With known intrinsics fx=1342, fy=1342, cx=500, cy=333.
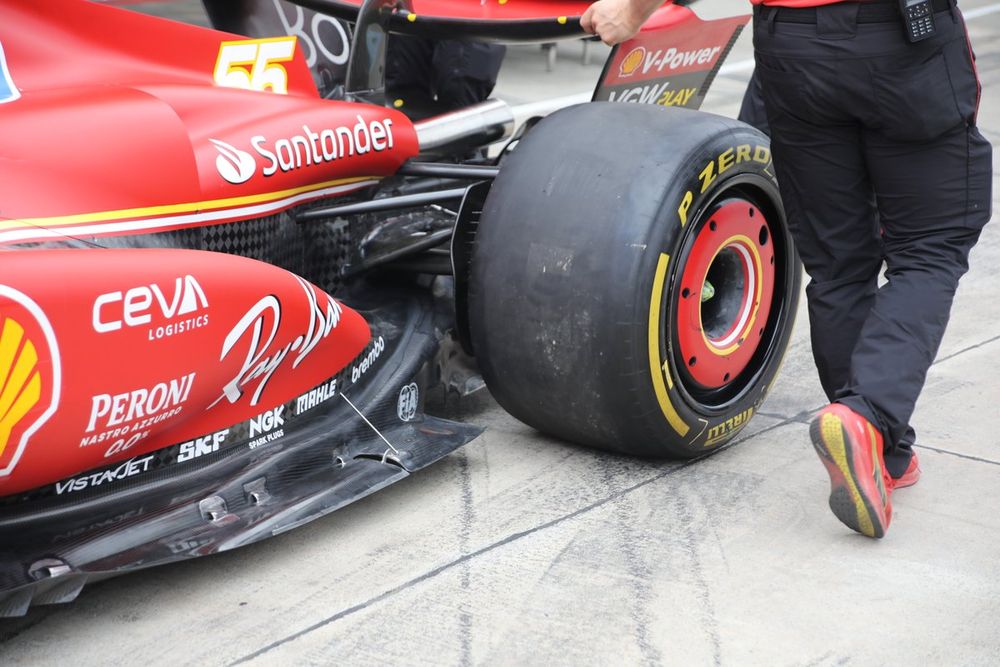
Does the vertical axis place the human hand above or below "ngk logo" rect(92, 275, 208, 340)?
above

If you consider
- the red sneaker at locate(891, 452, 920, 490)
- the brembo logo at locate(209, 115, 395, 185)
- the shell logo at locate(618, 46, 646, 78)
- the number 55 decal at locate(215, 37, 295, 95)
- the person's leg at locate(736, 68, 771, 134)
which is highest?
the number 55 decal at locate(215, 37, 295, 95)

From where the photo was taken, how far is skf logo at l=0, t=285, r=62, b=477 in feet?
7.54

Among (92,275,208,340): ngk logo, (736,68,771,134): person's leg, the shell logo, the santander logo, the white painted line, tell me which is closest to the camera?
(92,275,208,340): ngk logo

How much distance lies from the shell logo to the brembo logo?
94cm

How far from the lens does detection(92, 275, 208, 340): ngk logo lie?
8.04 ft

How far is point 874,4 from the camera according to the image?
2.75 m

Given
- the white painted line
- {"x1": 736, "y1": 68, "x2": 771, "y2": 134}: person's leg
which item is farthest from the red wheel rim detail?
the white painted line

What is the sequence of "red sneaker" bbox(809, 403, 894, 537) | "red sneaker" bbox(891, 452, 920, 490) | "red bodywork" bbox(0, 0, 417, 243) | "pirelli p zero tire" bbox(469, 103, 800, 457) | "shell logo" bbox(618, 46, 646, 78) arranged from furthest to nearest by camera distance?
"shell logo" bbox(618, 46, 646, 78) < "red sneaker" bbox(891, 452, 920, 490) < "pirelli p zero tire" bbox(469, 103, 800, 457) < "red sneaker" bbox(809, 403, 894, 537) < "red bodywork" bbox(0, 0, 417, 243)

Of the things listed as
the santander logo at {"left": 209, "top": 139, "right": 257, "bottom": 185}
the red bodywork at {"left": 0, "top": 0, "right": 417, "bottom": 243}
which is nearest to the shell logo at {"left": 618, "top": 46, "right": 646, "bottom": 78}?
the red bodywork at {"left": 0, "top": 0, "right": 417, "bottom": 243}

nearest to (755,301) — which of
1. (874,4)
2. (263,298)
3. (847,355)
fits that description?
(847,355)

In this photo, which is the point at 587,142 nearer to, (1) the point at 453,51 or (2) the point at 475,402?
(2) the point at 475,402

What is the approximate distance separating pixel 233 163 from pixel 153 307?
532 mm

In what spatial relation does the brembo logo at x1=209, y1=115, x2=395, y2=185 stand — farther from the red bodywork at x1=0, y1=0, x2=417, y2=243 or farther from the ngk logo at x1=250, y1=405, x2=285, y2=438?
the ngk logo at x1=250, y1=405, x2=285, y2=438

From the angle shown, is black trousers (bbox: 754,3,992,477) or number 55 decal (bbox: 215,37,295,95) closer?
black trousers (bbox: 754,3,992,477)
